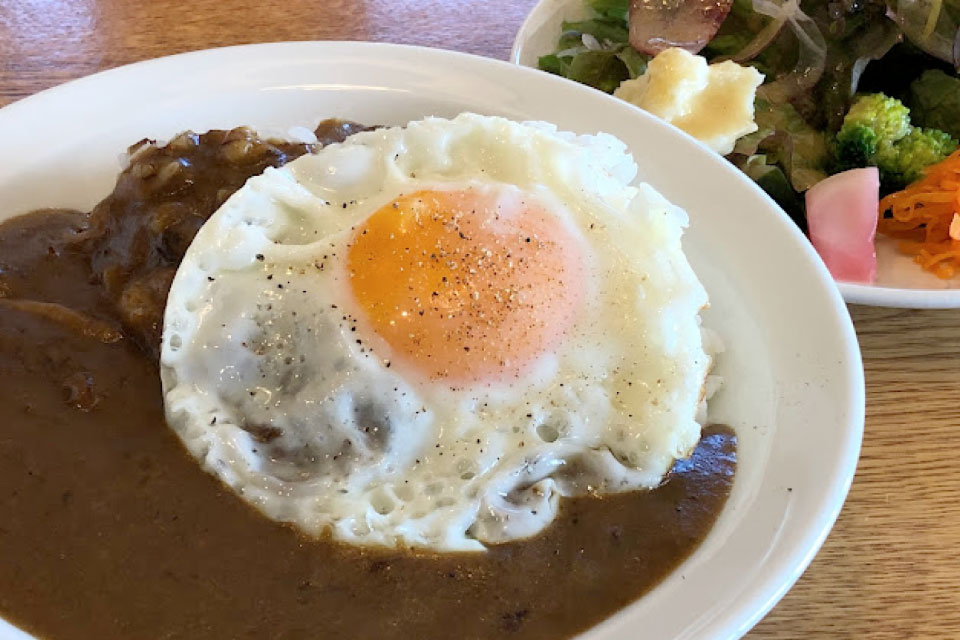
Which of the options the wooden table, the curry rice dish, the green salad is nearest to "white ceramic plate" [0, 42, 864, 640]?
the curry rice dish

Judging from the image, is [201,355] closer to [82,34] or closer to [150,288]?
[150,288]

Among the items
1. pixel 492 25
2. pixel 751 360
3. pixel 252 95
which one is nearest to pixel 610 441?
pixel 751 360

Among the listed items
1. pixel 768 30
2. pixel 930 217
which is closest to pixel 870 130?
pixel 930 217

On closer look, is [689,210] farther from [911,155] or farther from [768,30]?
[768,30]

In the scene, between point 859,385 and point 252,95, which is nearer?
point 859,385

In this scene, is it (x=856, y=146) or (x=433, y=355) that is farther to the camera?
(x=856, y=146)

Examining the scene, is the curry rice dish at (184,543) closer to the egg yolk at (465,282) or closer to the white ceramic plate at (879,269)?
the egg yolk at (465,282)
